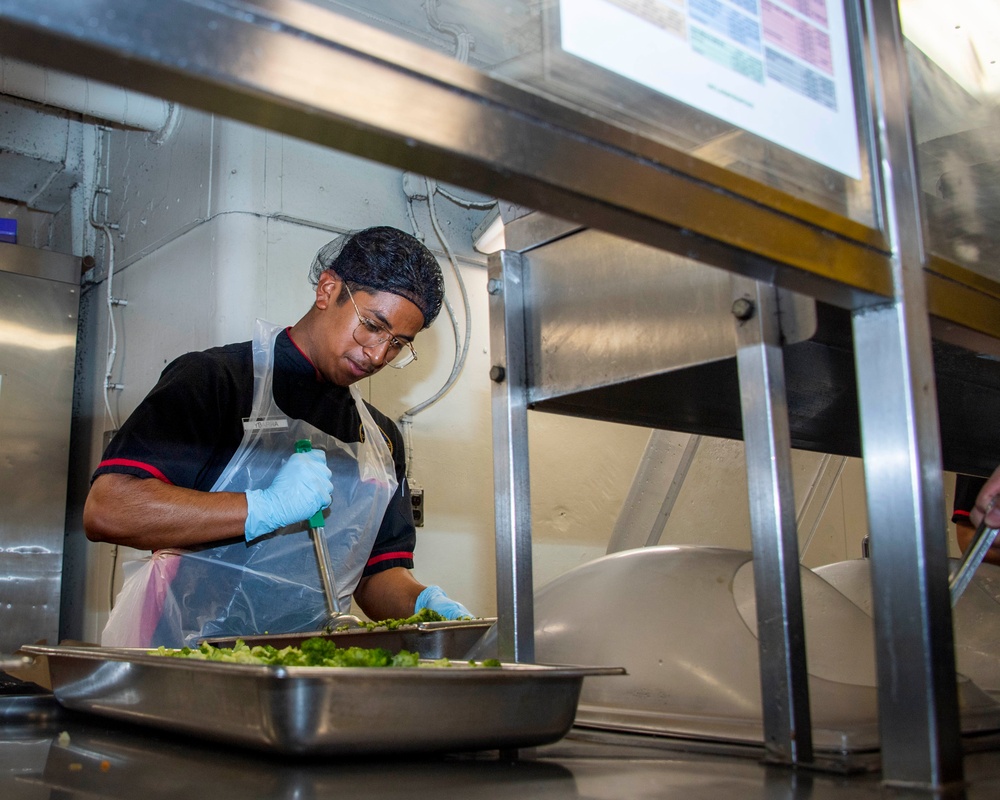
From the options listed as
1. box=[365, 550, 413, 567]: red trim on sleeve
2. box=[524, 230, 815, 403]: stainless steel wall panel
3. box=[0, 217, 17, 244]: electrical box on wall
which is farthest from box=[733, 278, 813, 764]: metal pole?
box=[0, 217, 17, 244]: electrical box on wall

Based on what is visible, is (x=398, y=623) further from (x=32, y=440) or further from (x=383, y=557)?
(x=32, y=440)

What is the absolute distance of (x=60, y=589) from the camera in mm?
3105

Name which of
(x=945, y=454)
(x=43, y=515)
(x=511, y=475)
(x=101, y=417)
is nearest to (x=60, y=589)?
(x=43, y=515)

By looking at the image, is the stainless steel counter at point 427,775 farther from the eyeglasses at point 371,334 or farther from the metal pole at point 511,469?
the eyeglasses at point 371,334

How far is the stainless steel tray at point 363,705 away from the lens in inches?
31.1

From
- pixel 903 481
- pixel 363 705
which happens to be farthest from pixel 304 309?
pixel 903 481

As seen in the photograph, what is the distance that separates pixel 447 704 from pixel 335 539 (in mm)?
1607

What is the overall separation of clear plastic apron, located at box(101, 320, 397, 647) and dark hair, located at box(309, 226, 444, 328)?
265mm

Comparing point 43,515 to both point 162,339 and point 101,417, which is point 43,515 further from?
point 162,339

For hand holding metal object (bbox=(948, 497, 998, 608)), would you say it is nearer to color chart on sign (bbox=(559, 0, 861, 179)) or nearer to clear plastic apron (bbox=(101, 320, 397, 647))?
color chart on sign (bbox=(559, 0, 861, 179))

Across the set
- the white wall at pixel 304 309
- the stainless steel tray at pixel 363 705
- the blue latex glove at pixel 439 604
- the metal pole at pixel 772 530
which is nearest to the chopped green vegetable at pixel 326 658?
the stainless steel tray at pixel 363 705

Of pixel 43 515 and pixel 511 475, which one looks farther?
pixel 43 515

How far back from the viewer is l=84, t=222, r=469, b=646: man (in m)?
2.08

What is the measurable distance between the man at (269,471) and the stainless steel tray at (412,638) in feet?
1.65
